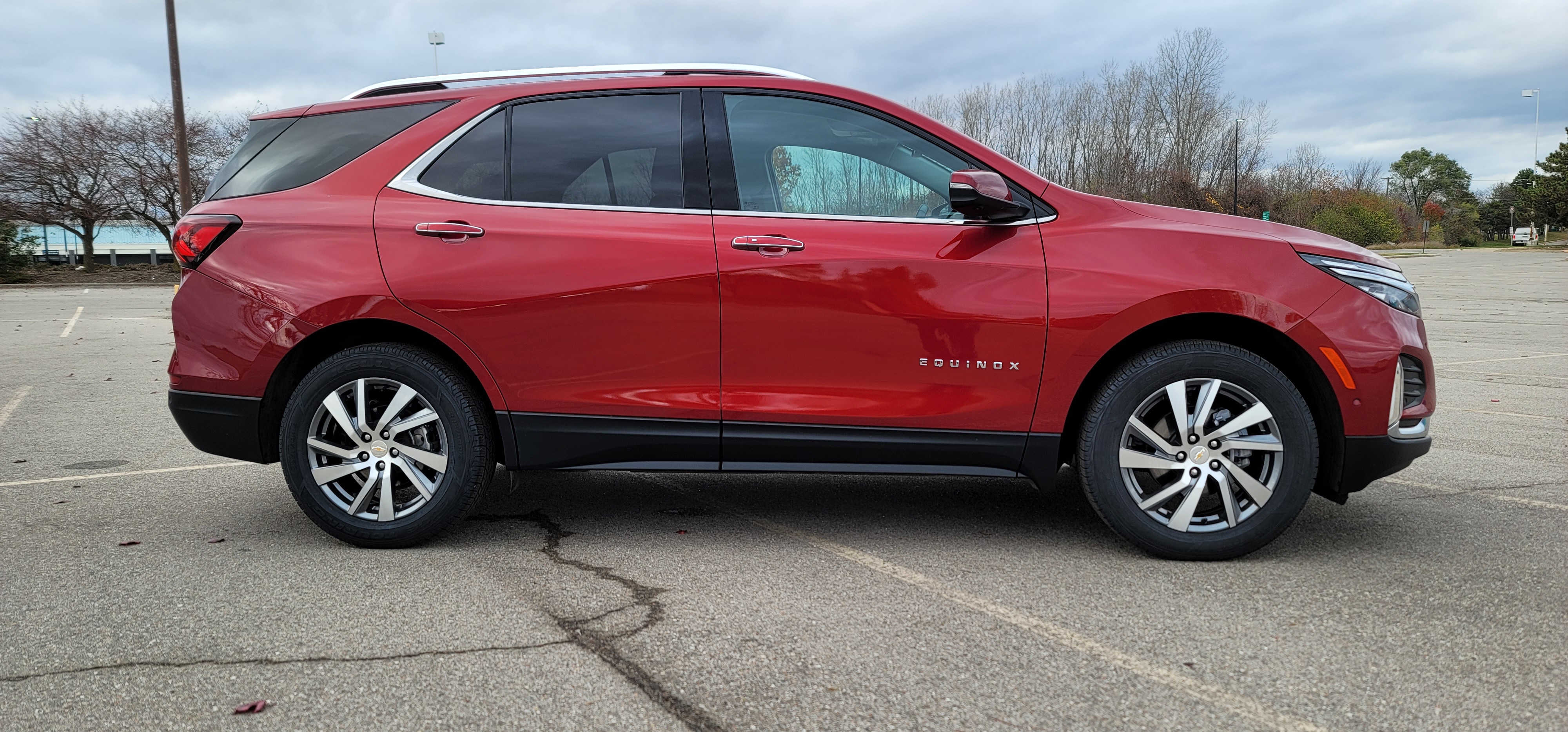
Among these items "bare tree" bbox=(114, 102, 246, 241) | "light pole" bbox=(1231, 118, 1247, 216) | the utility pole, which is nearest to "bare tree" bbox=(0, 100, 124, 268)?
"bare tree" bbox=(114, 102, 246, 241)

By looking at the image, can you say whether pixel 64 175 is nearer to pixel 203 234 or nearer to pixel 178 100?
pixel 178 100

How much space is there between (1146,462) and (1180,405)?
0.77ft

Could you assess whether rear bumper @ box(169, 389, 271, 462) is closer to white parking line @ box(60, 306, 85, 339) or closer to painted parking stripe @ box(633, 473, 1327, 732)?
painted parking stripe @ box(633, 473, 1327, 732)

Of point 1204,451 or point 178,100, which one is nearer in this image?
point 1204,451

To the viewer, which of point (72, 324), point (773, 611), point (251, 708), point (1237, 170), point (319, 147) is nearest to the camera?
point (251, 708)

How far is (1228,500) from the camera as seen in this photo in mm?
3656

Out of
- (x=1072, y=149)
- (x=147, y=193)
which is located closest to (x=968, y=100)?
(x=1072, y=149)

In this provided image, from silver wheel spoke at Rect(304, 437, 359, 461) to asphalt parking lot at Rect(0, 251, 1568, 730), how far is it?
0.38 m

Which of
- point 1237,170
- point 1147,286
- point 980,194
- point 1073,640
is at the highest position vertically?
point 1237,170

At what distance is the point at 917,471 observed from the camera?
3.75 metres

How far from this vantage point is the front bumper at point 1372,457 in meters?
3.62

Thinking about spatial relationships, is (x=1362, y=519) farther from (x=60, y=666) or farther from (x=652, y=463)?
(x=60, y=666)

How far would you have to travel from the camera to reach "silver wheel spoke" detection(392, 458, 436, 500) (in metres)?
3.83

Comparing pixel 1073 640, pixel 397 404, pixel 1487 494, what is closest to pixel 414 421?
pixel 397 404
